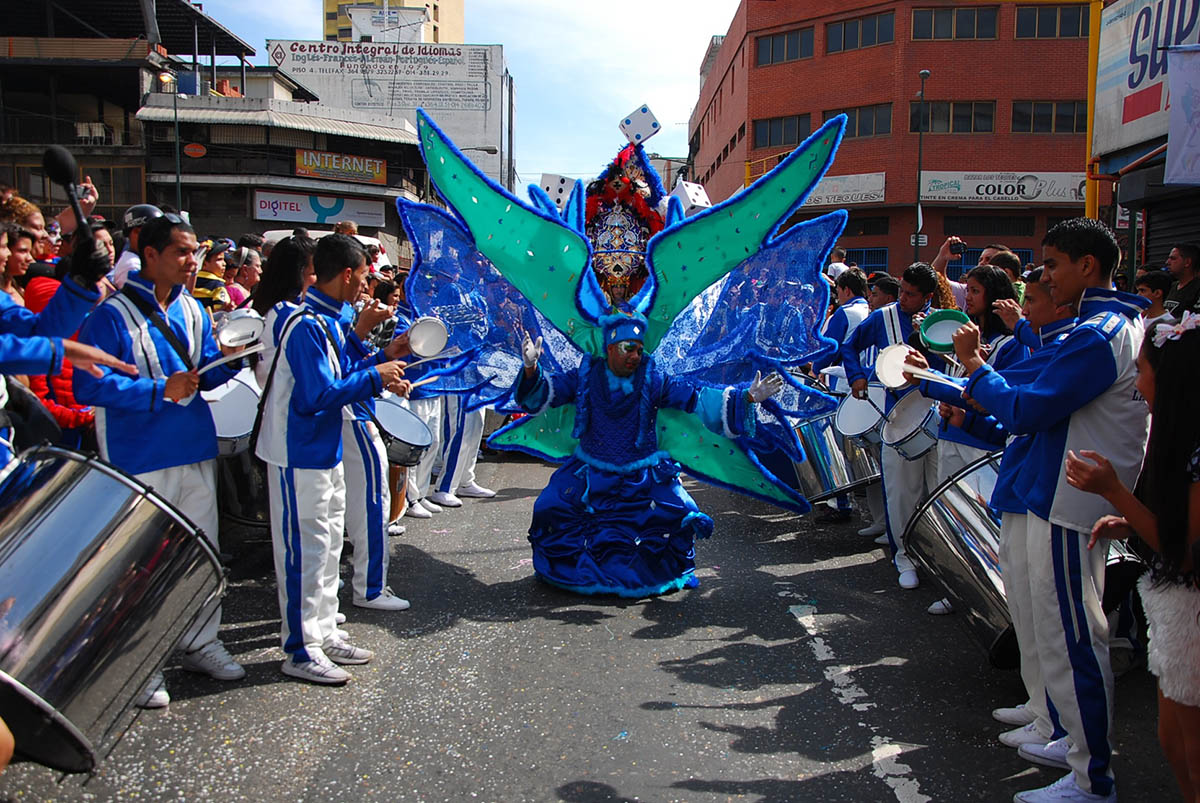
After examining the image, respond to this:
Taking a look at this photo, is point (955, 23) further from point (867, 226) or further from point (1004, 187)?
point (867, 226)

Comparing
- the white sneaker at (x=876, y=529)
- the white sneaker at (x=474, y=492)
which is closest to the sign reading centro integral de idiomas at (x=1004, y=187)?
the white sneaker at (x=474, y=492)

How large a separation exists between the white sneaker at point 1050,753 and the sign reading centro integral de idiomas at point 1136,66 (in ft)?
35.0

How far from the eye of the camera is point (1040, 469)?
112 inches

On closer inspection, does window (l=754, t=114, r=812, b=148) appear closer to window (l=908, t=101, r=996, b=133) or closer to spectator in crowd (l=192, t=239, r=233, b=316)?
window (l=908, t=101, r=996, b=133)

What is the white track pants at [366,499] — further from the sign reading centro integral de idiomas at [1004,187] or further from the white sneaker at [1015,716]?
the sign reading centro integral de idiomas at [1004,187]

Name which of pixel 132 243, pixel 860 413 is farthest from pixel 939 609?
pixel 132 243

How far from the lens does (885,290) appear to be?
247 inches

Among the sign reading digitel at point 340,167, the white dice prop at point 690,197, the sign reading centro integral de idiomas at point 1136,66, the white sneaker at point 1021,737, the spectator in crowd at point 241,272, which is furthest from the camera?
the sign reading digitel at point 340,167

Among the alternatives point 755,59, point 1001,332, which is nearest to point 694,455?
point 1001,332

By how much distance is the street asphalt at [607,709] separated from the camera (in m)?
2.89

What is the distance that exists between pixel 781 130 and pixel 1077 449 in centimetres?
3616

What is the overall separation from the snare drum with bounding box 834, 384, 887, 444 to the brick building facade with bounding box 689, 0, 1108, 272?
27576 mm

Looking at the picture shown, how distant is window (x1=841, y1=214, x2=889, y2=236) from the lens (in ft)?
113

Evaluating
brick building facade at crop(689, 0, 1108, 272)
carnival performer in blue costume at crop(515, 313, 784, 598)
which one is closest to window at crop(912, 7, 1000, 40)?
brick building facade at crop(689, 0, 1108, 272)
